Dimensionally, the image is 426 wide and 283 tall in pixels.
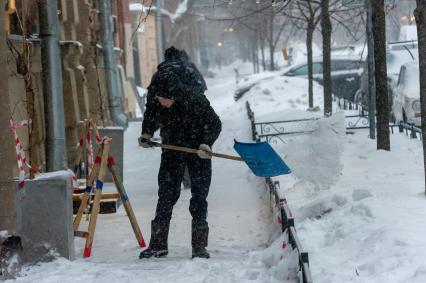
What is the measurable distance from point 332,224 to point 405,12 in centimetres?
4994

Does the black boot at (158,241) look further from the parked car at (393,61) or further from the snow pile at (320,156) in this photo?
the parked car at (393,61)

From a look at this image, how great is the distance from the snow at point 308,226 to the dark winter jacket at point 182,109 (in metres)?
0.97

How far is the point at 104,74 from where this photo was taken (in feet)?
56.4

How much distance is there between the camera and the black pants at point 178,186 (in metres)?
6.41

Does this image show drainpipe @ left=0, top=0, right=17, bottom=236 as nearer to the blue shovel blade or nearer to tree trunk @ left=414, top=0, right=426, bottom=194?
the blue shovel blade

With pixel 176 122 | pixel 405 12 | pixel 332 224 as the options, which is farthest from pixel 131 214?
pixel 405 12

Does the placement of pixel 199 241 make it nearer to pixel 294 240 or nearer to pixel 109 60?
pixel 294 240

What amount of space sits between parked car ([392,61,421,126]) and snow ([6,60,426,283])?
158 inches

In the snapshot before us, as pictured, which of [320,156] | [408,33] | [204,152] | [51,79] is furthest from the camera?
[408,33]

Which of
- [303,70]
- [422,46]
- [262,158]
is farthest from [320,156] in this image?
[303,70]

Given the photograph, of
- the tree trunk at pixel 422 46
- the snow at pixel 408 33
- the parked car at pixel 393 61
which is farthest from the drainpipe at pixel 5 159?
the snow at pixel 408 33

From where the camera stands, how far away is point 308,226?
252 inches

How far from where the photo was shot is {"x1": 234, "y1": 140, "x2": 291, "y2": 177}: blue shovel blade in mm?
6328

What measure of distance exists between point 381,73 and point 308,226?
5270 mm
